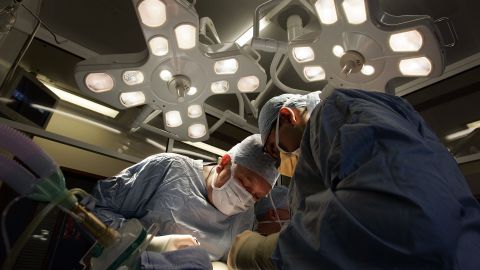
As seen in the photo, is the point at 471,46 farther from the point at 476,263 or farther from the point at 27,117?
the point at 27,117

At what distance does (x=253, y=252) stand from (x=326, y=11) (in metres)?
0.85

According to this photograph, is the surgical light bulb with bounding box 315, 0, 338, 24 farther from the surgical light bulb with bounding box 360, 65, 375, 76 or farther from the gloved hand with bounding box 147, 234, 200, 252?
the gloved hand with bounding box 147, 234, 200, 252

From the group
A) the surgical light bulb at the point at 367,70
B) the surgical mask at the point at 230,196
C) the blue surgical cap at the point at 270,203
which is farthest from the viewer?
the blue surgical cap at the point at 270,203

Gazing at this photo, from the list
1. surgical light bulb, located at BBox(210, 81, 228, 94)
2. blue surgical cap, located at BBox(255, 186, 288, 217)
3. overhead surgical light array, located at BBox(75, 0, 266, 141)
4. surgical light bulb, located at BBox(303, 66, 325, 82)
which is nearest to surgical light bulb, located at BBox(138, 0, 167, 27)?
overhead surgical light array, located at BBox(75, 0, 266, 141)

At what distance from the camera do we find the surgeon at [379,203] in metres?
0.64

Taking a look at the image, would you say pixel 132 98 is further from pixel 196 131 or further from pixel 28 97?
pixel 28 97

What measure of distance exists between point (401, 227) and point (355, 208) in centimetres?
10

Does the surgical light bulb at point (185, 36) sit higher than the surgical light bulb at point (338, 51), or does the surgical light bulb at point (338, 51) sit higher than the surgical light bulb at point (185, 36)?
the surgical light bulb at point (338, 51)

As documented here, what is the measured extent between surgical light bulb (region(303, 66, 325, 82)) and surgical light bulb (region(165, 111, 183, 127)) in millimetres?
579

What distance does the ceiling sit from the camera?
182cm

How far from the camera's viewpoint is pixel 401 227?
646mm

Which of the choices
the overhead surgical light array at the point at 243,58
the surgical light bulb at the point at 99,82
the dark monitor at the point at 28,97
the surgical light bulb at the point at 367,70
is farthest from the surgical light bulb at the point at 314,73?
the dark monitor at the point at 28,97

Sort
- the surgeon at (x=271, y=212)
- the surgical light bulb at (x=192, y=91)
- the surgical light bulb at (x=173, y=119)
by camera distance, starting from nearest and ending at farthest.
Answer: the surgical light bulb at (x=192, y=91) < the surgical light bulb at (x=173, y=119) < the surgeon at (x=271, y=212)

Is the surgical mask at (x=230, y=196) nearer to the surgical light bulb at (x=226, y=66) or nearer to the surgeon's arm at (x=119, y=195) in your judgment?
the surgeon's arm at (x=119, y=195)
